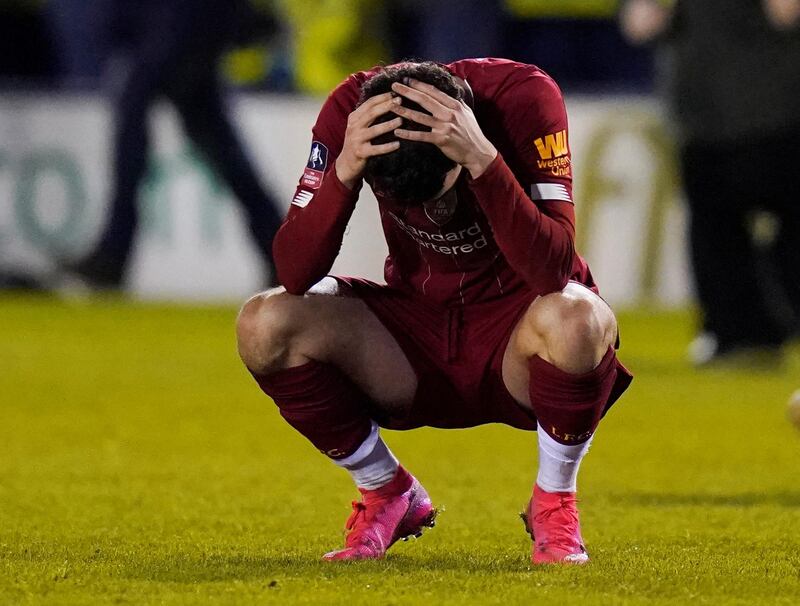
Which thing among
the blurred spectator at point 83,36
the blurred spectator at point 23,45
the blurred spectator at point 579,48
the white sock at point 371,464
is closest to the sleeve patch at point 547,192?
the white sock at point 371,464

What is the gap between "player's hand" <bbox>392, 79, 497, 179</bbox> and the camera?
3.26m

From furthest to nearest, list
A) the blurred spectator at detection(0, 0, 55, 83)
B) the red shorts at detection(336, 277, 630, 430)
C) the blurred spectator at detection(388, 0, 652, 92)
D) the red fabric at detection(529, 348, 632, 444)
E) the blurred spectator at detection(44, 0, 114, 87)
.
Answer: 1. the blurred spectator at detection(0, 0, 55, 83)
2. the blurred spectator at detection(388, 0, 652, 92)
3. the blurred spectator at detection(44, 0, 114, 87)
4. the red shorts at detection(336, 277, 630, 430)
5. the red fabric at detection(529, 348, 632, 444)

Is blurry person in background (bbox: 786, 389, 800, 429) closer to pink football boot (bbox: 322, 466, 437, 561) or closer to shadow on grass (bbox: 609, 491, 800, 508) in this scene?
shadow on grass (bbox: 609, 491, 800, 508)

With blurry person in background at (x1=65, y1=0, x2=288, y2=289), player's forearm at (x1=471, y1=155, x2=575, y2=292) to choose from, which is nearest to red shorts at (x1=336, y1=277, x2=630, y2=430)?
player's forearm at (x1=471, y1=155, x2=575, y2=292)

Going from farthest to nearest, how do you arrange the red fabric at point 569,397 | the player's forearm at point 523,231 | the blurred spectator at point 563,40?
1. the blurred spectator at point 563,40
2. the red fabric at point 569,397
3. the player's forearm at point 523,231

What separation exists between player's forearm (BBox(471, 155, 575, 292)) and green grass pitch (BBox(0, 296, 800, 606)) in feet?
1.92

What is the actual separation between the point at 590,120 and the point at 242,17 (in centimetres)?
275

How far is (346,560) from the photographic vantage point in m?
3.58

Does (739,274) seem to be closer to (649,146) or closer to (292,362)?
(649,146)

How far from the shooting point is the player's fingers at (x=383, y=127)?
10.8ft

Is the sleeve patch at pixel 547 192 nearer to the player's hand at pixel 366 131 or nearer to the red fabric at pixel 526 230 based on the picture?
the red fabric at pixel 526 230

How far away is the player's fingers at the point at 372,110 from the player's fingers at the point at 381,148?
0.05 m

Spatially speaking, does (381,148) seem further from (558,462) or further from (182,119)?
(182,119)

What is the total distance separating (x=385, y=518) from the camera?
3.76 metres
